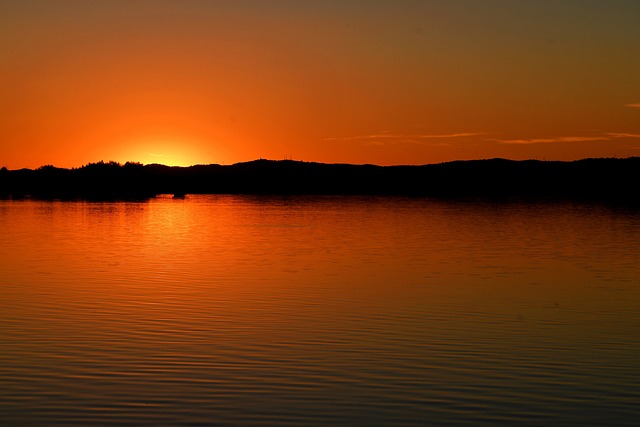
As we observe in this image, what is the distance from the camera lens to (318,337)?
1936 centimetres

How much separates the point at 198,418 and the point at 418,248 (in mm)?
33171

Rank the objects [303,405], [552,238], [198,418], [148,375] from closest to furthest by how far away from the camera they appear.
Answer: [198,418] < [303,405] < [148,375] < [552,238]

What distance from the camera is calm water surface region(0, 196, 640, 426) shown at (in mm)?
13492

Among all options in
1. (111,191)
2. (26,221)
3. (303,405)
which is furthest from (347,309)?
(111,191)

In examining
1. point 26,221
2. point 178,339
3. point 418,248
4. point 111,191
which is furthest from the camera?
point 111,191

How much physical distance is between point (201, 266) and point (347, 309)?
516 inches

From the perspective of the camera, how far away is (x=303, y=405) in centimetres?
1361

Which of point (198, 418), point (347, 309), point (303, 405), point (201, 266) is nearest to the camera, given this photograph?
point (198, 418)

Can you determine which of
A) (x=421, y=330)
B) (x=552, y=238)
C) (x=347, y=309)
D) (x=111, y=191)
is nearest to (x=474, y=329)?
(x=421, y=330)

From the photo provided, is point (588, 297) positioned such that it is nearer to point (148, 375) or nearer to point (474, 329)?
point (474, 329)

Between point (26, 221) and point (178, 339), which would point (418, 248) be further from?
point (26, 221)

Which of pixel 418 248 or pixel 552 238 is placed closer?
pixel 418 248

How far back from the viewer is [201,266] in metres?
35.5

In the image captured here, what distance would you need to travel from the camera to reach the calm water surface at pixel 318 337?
44.3ft
